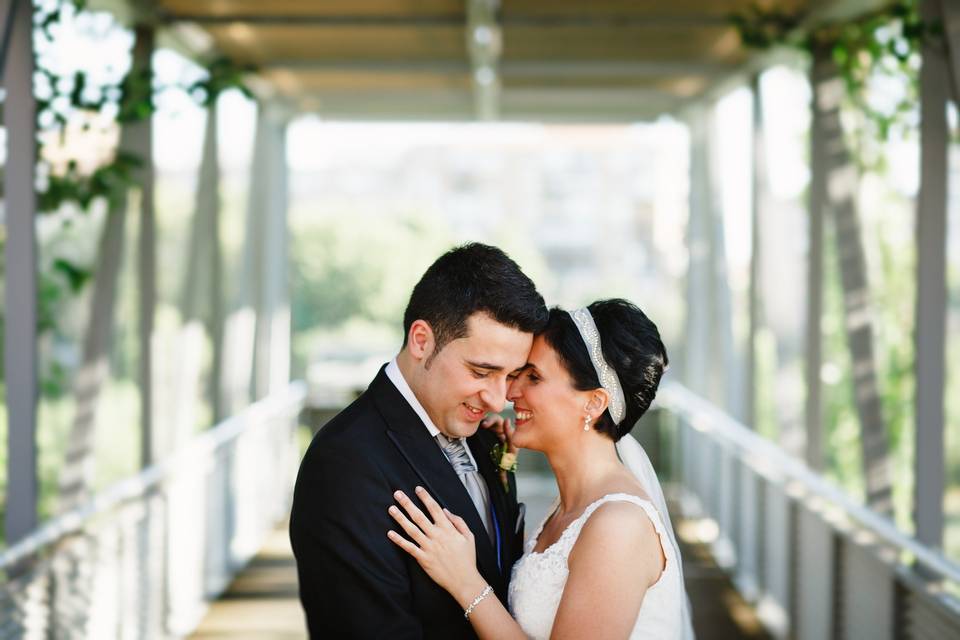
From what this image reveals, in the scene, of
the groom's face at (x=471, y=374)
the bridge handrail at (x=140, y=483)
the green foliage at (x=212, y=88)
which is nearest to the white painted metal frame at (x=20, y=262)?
the bridge handrail at (x=140, y=483)

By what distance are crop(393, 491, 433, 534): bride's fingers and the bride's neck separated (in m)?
0.44

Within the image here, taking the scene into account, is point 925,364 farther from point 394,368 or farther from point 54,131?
point 54,131

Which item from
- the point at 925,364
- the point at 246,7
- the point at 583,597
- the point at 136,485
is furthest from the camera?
the point at 246,7

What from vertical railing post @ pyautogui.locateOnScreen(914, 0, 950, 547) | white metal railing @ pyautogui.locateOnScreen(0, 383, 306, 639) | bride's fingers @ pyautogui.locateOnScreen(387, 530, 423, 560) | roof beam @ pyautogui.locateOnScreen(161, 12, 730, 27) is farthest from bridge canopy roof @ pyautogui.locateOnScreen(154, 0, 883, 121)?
bride's fingers @ pyautogui.locateOnScreen(387, 530, 423, 560)

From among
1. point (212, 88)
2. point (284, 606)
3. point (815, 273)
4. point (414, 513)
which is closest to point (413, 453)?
point (414, 513)

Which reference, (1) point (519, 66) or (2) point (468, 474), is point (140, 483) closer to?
(2) point (468, 474)

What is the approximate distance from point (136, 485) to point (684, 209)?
6.85m

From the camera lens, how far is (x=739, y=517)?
7879 mm

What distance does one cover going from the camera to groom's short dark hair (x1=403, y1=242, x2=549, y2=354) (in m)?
2.36

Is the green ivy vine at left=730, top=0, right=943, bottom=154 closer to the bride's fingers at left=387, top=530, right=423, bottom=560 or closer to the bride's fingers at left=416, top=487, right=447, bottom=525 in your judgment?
the bride's fingers at left=416, top=487, right=447, bottom=525

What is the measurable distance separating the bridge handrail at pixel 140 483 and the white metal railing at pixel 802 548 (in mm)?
2880

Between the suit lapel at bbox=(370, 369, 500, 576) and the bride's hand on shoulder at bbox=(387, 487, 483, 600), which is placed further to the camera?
the suit lapel at bbox=(370, 369, 500, 576)

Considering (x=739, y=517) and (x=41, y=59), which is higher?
(x=41, y=59)

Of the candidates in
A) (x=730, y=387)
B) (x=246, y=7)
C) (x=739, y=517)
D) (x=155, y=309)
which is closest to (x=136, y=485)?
(x=155, y=309)
